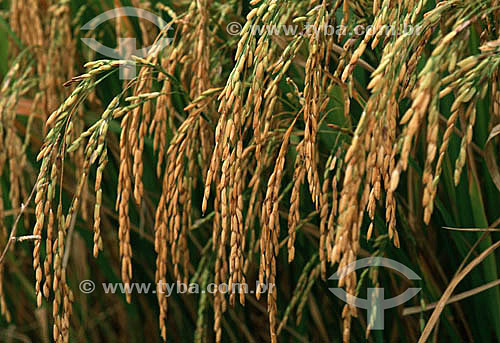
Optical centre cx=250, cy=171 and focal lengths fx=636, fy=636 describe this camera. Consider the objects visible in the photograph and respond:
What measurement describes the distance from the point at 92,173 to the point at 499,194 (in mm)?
1020

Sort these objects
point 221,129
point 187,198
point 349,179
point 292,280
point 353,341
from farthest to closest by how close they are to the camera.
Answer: point 292,280
point 353,341
point 187,198
point 221,129
point 349,179

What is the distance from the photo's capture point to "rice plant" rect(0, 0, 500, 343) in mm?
874

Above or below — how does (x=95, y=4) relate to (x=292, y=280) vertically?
above

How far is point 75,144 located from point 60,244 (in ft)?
0.59

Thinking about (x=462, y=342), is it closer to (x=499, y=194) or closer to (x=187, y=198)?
(x=499, y=194)

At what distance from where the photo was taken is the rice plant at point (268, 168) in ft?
2.87

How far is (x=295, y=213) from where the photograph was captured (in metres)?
0.96

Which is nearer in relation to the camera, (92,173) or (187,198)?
(187,198)

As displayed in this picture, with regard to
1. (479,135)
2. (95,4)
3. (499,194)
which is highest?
(95,4)

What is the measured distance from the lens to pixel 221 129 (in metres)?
0.93

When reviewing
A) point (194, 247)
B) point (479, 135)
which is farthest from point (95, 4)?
point (479, 135)

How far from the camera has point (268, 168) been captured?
61.2 inches

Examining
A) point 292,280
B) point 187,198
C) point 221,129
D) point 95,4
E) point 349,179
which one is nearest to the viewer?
point 349,179

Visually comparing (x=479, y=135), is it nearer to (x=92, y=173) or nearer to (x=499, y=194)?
(x=499, y=194)
